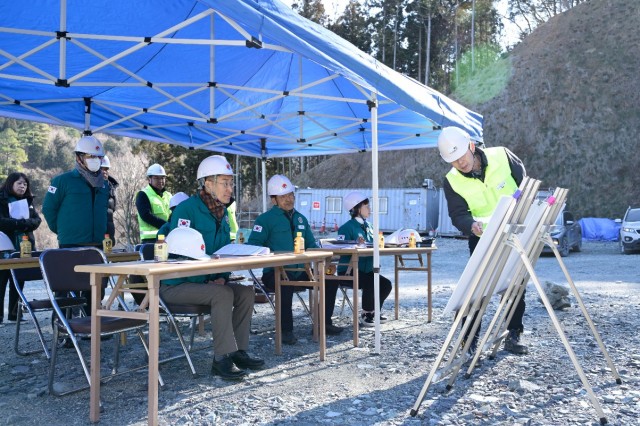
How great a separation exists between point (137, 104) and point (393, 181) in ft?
113

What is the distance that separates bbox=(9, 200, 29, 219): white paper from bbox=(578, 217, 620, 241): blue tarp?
22415 millimetres

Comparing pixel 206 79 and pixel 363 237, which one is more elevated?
pixel 206 79

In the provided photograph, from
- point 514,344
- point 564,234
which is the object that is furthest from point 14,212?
point 564,234

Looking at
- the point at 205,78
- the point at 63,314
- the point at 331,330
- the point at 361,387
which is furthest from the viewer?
the point at 205,78

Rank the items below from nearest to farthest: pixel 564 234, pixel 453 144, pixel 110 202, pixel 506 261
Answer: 1. pixel 506 261
2. pixel 453 144
3. pixel 110 202
4. pixel 564 234

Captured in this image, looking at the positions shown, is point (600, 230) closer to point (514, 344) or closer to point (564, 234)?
point (564, 234)

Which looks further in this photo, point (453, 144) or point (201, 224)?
point (201, 224)

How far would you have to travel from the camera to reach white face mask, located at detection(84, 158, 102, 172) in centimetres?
615

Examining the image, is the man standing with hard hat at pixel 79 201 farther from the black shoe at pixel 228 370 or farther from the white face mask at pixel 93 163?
the black shoe at pixel 228 370

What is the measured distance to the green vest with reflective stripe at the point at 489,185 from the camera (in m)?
4.99

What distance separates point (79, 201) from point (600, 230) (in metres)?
23.0

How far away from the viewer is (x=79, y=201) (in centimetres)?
616

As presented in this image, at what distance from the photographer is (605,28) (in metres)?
45.7

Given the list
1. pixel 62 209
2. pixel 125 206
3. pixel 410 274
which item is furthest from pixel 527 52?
pixel 62 209
